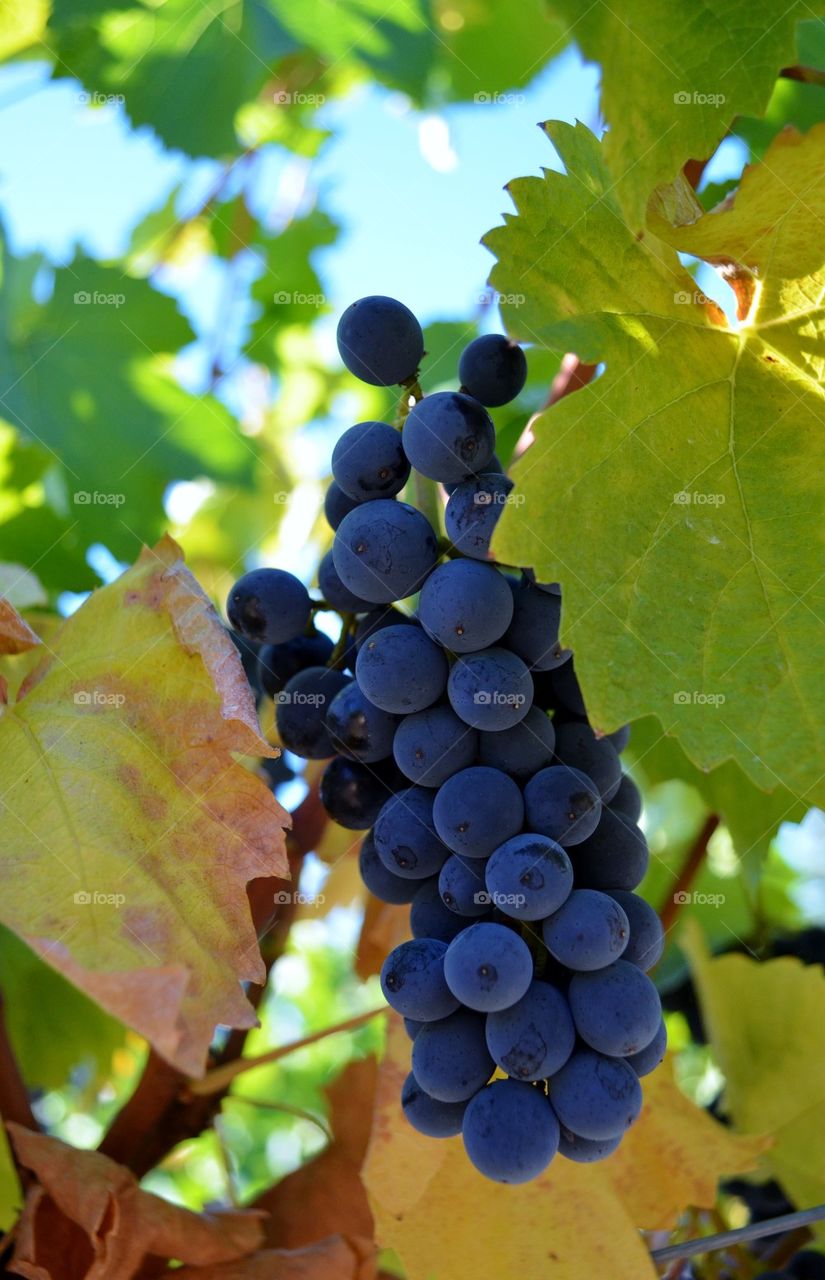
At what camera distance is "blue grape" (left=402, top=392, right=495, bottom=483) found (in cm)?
76

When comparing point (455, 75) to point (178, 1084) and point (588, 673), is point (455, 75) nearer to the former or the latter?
point (588, 673)

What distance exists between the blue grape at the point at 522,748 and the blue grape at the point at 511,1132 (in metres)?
0.21

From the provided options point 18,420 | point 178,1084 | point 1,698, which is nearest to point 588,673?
point 1,698

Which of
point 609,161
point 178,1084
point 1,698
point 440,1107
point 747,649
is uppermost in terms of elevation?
point 609,161

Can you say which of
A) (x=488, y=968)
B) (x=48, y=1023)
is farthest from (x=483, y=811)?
(x=48, y=1023)

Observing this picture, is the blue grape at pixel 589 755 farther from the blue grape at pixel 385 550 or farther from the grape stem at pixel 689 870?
the grape stem at pixel 689 870

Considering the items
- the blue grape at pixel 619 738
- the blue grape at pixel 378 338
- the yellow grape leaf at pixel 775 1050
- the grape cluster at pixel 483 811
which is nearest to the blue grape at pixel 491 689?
the grape cluster at pixel 483 811

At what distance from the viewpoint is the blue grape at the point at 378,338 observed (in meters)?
0.80

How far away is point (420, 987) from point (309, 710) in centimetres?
25

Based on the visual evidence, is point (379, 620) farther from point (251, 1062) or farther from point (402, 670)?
point (251, 1062)

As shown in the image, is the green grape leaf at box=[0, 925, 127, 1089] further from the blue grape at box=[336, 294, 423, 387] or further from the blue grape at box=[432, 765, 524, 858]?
the blue grape at box=[336, 294, 423, 387]

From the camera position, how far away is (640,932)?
0.80m

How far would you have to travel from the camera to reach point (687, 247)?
0.83 m

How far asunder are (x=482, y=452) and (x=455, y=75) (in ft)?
4.06
